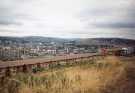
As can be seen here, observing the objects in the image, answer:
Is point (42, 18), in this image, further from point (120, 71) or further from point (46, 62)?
point (120, 71)

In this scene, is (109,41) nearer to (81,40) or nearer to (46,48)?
(81,40)

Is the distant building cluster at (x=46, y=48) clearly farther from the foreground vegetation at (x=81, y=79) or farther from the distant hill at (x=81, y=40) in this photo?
the foreground vegetation at (x=81, y=79)

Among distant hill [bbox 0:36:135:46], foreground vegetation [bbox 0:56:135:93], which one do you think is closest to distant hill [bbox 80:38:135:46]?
distant hill [bbox 0:36:135:46]

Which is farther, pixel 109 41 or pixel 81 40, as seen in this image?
pixel 109 41

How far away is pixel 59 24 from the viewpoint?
2365 millimetres

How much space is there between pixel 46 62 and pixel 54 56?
10 cm

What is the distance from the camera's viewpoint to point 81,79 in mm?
2383

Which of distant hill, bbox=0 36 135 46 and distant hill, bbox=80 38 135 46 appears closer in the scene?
distant hill, bbox=0 36 135 46

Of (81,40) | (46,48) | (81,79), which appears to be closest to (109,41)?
(81,40)

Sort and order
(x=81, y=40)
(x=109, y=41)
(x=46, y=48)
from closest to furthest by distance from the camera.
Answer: (x=46, y=48), (x=81, y=40), (x=109, y=41)

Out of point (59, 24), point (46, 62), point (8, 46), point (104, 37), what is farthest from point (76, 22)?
point (8, 46)

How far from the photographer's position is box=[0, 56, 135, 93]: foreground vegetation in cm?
211

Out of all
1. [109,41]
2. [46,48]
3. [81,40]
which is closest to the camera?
[46,48]

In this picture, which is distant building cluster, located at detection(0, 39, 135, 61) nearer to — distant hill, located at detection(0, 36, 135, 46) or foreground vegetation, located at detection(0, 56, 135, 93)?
distant hill, located at detection(0, 36, 135, 46)
